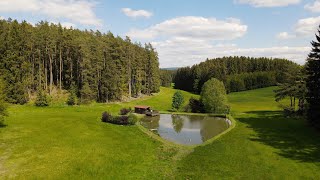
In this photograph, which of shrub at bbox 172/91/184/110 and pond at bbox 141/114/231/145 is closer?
pond at bbox 141/114/231/145

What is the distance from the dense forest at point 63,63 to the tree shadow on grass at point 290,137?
153ft

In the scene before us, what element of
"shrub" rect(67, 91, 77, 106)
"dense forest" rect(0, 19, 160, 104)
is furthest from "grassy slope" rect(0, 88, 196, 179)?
"dense forest" rect(0, 19, 160, 104)

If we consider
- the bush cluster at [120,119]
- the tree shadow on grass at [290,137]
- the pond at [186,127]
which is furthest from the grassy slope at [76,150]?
the tree shadow on grass at [290,137]

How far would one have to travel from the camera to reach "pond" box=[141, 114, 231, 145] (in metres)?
50.3

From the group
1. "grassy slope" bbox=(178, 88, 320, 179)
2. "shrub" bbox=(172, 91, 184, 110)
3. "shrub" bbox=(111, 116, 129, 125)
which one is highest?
"shrub" bbox=(172, 91, 184, 110)

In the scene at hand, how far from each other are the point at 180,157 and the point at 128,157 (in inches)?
252

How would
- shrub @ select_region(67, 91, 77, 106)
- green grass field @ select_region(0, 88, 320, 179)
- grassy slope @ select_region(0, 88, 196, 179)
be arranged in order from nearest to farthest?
green grass field @ select_region(0, 88, 320, 179) → grassy slope @ select_region(0, 88, 196, 179) → shrub @ select_region(67, 91, 77, 106)

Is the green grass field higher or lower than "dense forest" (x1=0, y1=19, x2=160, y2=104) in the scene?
lower

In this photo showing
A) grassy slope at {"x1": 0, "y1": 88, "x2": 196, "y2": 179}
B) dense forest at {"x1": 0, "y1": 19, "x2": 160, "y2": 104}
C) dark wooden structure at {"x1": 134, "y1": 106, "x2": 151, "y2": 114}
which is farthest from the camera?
dense forest at {"x1": 0, "y1": 19, "x2": 160, "y2": 104}

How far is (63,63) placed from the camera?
4090 inches

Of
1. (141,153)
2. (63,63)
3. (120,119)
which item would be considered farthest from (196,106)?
(63,63)

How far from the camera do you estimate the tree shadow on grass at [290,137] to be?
125 ft

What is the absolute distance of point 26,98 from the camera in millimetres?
82000

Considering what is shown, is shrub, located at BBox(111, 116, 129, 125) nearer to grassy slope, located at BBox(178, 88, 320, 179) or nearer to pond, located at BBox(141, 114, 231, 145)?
pond, located at BBox(141, 114, 231, 145)
